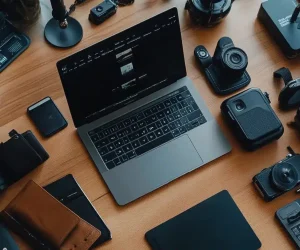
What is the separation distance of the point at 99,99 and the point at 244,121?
306 mm

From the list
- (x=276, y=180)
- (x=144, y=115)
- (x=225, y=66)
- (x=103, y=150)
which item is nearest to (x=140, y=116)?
(x=144, y=115)

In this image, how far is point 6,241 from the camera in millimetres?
1191

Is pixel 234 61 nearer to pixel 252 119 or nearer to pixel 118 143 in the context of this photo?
pixel 252 119

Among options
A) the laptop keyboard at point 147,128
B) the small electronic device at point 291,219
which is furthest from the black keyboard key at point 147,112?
the small electronic device at point 291,219

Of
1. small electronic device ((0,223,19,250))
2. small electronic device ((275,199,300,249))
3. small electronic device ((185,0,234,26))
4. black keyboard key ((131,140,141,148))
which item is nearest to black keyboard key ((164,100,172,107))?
black keyboard key ((131,140,141,148))

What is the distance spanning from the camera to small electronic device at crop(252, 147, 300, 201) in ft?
4.18

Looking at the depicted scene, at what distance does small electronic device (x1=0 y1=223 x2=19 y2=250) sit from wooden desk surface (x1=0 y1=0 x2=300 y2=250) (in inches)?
1.3

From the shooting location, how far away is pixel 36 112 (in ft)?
4.33

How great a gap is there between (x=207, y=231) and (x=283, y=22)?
20.2 inches

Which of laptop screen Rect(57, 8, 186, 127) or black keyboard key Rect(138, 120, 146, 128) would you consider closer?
laptop screen Rect(57, 8, 186, 127)

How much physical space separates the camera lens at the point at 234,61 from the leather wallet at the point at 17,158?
0.44 meters

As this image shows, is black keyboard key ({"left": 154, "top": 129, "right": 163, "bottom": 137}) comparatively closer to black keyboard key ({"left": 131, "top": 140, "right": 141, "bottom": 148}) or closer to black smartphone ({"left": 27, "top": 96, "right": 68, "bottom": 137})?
black keyboard key ({"left": 131, "top": 140, "right": 141, "bottom": 148})

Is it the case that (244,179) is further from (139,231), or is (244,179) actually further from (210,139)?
(139,231)

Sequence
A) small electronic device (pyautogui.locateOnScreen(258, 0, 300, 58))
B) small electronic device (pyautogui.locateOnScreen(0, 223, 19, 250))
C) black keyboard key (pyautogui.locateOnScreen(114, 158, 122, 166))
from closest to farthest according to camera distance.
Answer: small electronic device (pyautogui.locateOnScreen(0, 223, 19, 250)), black keyboard key (pyautogui.locateOnScreen(114, 158, 122, 166)), small electronic device (pyautogui.locateOnScreen(258, 0, 300, 58))
